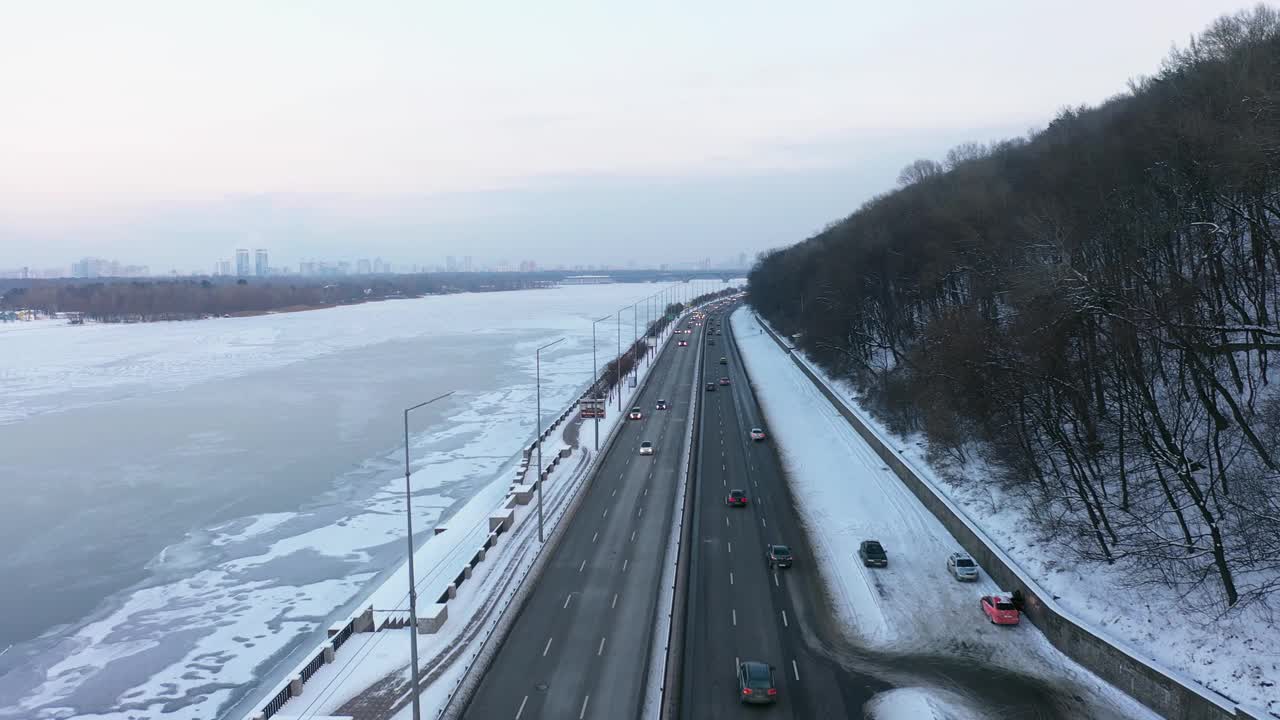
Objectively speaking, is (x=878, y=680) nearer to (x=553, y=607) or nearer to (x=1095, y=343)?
(x=553, y=607)

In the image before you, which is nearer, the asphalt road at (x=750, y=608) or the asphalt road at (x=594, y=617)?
the asphalt road at (x=594, y=617)

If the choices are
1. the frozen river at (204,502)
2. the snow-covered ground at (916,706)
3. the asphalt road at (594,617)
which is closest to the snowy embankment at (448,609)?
the asphalt road at (594,617)

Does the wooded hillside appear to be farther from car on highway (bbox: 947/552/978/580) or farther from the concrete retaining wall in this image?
car on highway (bbox: 947/552/978/580)

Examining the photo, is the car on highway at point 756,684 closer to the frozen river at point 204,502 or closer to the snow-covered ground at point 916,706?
the snow-covered ground at point 916,706

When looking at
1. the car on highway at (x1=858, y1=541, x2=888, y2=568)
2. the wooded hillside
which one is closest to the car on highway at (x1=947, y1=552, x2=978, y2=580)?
the car on highway at (x1=858, y1=541, x2=888, y2=568)

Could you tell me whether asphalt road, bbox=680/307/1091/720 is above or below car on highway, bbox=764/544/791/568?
below
